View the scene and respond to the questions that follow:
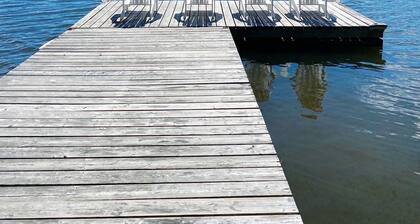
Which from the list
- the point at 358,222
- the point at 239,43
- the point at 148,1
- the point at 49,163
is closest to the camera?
the point at 49,163

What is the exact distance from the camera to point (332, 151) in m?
5.32

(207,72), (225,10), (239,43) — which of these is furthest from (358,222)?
(225,10)

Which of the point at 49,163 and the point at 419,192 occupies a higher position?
the point at 49,163

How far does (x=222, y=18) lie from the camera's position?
9.15 metres

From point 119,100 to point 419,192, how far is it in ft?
10.3

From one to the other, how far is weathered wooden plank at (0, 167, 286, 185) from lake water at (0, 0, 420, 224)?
127 centimetres

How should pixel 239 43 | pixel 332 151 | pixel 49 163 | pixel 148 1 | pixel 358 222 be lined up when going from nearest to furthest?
pixel 49 163 < pixel 358 222 < pixel 332 151 < pixel 239 43 < pixel 148 1

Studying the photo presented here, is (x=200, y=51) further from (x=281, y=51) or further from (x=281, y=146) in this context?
(x=281, y=51)

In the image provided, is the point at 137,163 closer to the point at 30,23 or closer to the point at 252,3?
the point at 252,3

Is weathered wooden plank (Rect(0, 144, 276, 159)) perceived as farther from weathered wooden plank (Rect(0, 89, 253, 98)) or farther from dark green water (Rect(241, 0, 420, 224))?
weathered wooden plank (Rect(0, 89, 253, 98))

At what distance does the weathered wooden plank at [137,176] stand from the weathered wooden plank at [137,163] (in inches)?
2.2

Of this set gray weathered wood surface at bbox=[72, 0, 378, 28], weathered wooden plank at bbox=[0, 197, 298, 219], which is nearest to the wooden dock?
gray weathered wood surface at bbox=[72, 0, 378, 28]

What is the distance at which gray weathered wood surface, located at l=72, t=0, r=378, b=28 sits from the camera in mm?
8680

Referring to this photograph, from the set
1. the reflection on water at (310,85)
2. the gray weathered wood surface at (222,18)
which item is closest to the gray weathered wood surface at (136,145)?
the reflection on water at (310,85)
